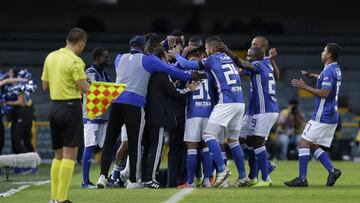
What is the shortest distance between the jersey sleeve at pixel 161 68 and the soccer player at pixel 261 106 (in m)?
1.50

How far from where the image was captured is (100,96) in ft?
49.7

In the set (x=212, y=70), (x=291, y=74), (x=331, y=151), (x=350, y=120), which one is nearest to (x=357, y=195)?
(x=212, y=70)

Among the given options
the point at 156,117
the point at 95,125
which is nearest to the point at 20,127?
the point at 95,125

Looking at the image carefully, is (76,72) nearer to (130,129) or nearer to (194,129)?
(130,129)

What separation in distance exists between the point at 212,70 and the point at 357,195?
115 inches

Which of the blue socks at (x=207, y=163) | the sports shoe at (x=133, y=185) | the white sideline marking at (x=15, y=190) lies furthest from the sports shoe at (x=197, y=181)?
the white sideline marking at (x=15, y=190)

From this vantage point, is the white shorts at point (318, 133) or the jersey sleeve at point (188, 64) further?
the white shorts at point (318, 133)

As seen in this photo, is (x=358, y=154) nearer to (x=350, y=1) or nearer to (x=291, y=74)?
(x=291, y=74)

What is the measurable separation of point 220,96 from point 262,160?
132cm

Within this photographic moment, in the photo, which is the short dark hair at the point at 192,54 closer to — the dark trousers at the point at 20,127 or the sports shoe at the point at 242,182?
the sports shoe at the point at 242,182

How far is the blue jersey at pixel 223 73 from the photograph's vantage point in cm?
1662

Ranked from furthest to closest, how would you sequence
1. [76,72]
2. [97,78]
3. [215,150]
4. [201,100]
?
1. [97,78]
2. [201,100]
3. [215,150]
4. [76,72]

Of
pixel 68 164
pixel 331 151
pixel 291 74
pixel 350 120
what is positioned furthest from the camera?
pixel 291 74

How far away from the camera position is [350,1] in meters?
44.9
